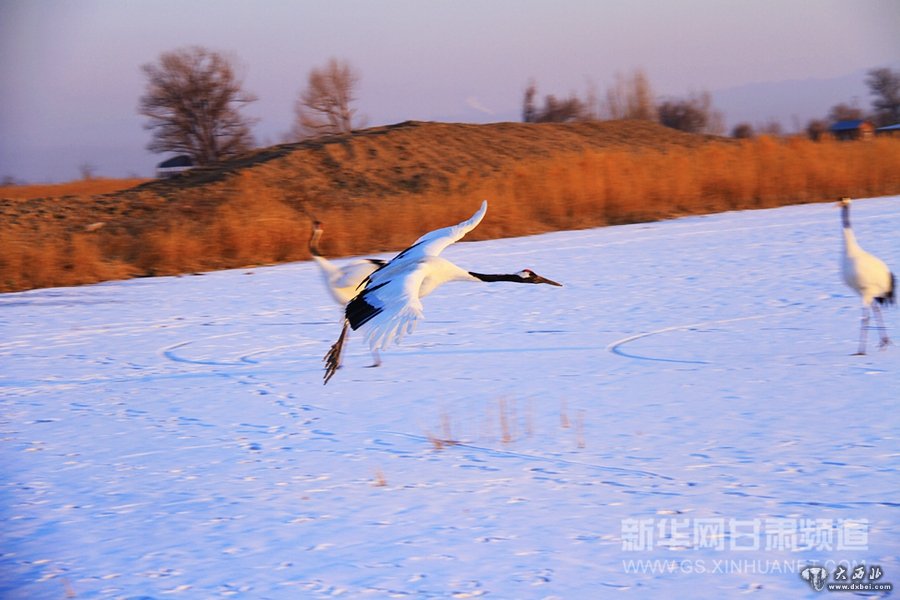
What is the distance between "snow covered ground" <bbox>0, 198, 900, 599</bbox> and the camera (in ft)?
12.8

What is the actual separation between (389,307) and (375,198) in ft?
69.0

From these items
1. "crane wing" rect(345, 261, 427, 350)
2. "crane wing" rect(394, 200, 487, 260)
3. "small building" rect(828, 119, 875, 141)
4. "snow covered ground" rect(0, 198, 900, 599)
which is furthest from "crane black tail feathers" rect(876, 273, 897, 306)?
"small building" rect(828, 119, 875, 141)

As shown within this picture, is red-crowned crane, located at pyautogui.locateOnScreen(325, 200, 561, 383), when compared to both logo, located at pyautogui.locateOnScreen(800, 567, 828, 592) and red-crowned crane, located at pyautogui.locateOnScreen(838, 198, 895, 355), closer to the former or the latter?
red-crowned crane, located at pyautogui.locateOnScreen(838, 198, 895, 355)

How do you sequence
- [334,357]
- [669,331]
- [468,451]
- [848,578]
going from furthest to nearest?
[669,331] → [334,357] → [468,451] → [848,578]

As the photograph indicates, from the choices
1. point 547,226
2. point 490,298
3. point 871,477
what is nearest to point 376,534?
point 871,477

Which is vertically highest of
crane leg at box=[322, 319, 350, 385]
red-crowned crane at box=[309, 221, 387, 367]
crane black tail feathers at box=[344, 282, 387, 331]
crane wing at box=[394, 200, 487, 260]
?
crane wing at box=[394, 200, 487, 260]

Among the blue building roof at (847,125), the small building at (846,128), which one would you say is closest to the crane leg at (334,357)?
the small building at (846,128)

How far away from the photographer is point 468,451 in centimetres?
541

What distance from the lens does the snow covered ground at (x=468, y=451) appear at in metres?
3.91

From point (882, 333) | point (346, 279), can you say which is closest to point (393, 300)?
point (346, 279)

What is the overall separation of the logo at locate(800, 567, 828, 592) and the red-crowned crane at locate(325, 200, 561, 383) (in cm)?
248

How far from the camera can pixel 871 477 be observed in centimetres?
458

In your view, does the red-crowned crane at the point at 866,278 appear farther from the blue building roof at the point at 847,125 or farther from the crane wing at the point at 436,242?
the blue building roof at the point at 847,125

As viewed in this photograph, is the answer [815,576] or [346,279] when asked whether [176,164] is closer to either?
[346,279]
